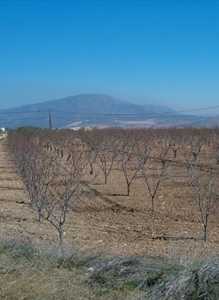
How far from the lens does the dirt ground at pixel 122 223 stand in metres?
8.89

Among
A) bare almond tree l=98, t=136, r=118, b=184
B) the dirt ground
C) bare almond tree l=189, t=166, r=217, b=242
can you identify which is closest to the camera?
the dirt ground

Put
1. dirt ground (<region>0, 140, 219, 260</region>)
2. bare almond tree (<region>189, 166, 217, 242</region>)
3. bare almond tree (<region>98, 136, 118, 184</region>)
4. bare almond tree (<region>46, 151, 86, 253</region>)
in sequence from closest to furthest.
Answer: dirt ground (<region>0, 140, 219, 260</region>)
bare almond tree (<region>46, 151, 86, 253</region>)
bare almond tree (<region>189, 166, 217, 242</region>)
bare almond tree (<region>98, 136, 118, 184</region>)

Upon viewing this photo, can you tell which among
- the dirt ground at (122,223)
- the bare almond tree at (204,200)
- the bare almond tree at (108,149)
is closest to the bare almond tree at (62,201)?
the dirt ground at (122,223)

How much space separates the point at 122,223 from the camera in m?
11.6

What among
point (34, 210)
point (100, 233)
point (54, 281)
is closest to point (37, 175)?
point (34, 210)

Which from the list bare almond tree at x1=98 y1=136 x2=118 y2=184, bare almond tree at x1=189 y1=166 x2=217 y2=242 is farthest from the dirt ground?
bare almond tree at x1=98 y1=136 x2=118 y2=184

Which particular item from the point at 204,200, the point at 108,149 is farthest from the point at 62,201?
the point at 108,149

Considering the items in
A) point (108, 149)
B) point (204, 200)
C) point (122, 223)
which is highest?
point (108, 149)

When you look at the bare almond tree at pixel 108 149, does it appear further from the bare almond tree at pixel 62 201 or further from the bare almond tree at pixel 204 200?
the bare almond tree at pixel 204 200

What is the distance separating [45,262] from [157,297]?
1345mm

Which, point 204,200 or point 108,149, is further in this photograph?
point 108,149

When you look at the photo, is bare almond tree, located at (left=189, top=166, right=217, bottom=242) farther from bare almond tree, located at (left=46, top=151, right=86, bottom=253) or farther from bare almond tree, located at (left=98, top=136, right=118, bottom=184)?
bare almond tree, located at (left=98, top=136, right=118, bottom=184)

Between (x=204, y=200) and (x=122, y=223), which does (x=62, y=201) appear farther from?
(x=204, y=200)

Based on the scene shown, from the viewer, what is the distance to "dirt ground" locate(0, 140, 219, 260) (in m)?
8.89
